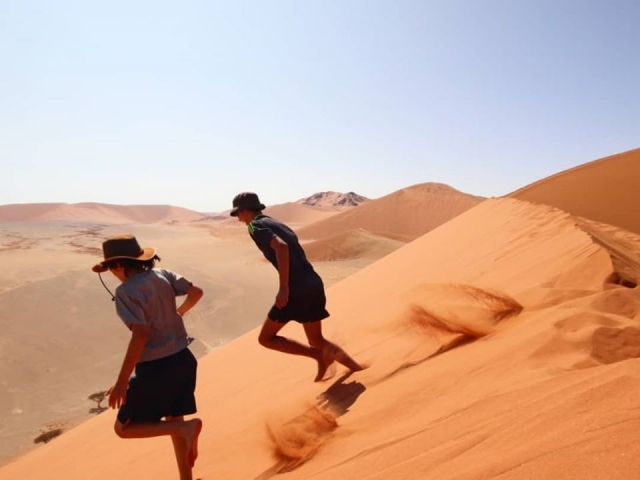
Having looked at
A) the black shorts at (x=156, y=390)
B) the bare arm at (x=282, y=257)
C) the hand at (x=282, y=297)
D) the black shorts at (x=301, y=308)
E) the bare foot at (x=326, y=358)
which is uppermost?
the bare arm at (x=282, y=257)

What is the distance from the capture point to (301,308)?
9.74 ft

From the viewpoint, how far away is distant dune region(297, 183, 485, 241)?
46125mm

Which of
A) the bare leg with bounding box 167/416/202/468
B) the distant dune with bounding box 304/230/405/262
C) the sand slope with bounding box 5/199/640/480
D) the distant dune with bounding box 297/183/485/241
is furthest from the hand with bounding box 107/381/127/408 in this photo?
the distant dune with bounding box 297/183/485/241

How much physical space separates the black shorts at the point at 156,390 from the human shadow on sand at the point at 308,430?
0.50 m

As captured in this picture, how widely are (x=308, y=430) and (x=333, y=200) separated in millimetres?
109610

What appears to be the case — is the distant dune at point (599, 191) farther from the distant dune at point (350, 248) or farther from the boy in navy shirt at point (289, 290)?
the distant dune at point (350, 248)

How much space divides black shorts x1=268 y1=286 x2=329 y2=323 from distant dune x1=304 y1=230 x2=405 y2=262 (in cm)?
2204

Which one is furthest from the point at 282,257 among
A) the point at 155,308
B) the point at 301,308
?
the point at 155,308

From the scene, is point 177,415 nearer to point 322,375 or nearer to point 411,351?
point 322,375

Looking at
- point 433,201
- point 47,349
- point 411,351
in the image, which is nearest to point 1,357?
point 47,349

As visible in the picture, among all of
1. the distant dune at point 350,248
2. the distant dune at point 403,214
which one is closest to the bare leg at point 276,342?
the distant dune at point 350,248

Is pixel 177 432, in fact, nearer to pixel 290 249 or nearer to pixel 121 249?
pixel 121 249

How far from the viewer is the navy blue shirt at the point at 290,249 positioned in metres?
2.91

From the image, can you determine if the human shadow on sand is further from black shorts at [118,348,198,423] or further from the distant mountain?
the distant mountain
